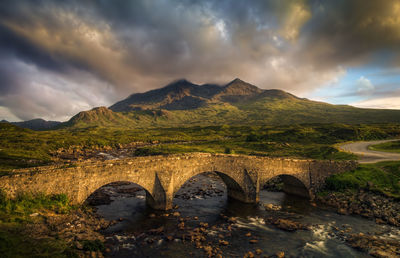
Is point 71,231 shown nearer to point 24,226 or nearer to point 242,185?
point 24,226

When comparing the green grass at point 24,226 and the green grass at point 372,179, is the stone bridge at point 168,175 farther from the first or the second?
the green grass at point 372,179

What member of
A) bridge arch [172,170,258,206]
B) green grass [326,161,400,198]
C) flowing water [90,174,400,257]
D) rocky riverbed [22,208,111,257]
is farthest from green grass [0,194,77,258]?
green grass [326,161,400,198]

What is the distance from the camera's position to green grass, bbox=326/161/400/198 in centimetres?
3111

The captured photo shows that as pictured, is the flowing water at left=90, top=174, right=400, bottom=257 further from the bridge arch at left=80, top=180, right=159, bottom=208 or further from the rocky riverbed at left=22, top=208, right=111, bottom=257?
the rocky riverbed at left=22, top=208, right=111, bottom=257

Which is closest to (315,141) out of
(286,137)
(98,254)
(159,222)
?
(286,137)

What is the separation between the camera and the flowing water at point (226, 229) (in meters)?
18.5

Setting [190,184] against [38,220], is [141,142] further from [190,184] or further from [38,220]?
[38,220]

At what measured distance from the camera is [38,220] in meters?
16.1

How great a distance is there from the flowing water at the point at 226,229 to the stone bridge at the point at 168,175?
8.64 ft

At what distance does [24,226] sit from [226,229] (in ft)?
57.7

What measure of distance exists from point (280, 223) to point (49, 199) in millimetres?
23484

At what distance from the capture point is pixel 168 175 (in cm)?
2509

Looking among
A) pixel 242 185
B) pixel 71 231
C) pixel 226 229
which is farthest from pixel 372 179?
pixel 71 231

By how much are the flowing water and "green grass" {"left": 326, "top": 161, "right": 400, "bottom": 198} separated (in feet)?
21.0
